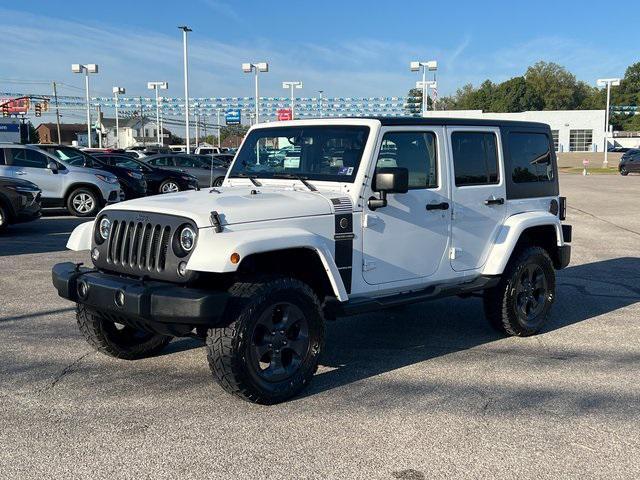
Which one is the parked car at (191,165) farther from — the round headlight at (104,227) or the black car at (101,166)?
the round headlight at (104,227)

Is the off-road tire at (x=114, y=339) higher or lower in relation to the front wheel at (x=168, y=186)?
lower

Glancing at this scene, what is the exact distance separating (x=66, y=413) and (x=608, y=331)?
4.89 m

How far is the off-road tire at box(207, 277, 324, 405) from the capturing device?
13.8 ft

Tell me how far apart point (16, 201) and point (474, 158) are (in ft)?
30.8

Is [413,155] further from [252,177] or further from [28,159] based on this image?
[28,159]

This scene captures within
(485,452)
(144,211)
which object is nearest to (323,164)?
(144,211)

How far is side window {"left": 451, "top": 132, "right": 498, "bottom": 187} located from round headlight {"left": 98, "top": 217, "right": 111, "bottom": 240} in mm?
2800

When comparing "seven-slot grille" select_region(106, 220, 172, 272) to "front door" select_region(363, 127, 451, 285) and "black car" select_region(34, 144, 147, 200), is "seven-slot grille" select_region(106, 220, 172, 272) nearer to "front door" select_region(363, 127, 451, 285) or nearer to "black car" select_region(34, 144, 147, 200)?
"front door" select_region(363, 127, 451, 285)

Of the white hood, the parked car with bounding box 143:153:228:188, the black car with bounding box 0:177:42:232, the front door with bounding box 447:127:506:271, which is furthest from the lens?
the parked car with bounding box 143:153:228:188

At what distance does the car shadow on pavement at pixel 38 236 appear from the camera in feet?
36.1

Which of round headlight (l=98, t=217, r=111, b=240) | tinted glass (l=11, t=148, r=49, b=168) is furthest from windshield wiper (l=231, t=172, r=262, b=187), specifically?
tinted glass (l=11, t=148, r=49, b=168)

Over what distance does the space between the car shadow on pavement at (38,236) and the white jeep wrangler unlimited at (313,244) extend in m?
6.37

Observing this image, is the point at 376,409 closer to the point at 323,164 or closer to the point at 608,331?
the point at 323,164

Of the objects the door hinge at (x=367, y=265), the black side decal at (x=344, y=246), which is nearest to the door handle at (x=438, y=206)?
the door hinge at (x=367, y=265)
